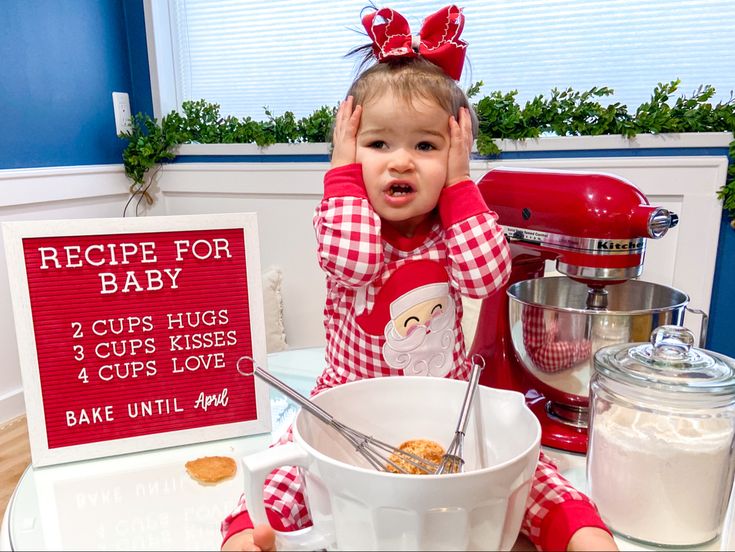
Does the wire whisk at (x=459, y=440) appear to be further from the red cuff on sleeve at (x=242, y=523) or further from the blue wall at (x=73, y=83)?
the blue wall at (x=73, y=83)

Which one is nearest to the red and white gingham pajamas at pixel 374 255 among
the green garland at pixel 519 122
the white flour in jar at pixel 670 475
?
the white flour in jar at pixel 670 475

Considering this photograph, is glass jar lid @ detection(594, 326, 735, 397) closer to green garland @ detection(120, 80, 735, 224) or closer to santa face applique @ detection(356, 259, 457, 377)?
santa face applique @ detection(356, 259, 457, 377)

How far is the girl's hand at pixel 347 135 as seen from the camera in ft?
2.30

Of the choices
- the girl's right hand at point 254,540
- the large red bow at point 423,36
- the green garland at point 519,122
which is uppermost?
the large red bow at point 423,36

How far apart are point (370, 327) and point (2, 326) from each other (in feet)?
5.47

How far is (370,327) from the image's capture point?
0.68 m

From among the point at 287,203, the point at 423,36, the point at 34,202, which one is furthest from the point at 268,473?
the point at 34,202

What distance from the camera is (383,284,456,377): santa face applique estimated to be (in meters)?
0.67

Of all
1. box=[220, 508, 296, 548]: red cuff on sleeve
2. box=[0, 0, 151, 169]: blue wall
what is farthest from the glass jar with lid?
box=[0, 0, 151, 169]: blue wall

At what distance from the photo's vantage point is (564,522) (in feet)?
1.59

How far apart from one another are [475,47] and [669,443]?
1.56m

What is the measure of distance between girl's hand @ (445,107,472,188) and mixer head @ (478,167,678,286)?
92 millimetres

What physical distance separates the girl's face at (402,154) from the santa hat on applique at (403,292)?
0.07 meters

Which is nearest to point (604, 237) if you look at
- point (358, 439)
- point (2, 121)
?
point (358, 439)
